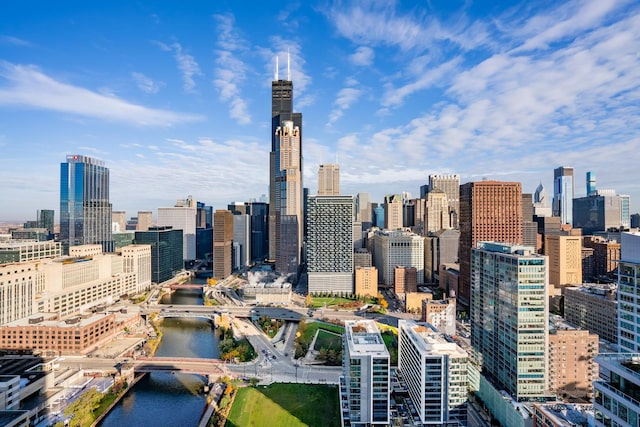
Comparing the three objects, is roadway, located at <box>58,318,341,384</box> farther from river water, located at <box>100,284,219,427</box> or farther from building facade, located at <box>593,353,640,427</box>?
building facade, located at <box>593,353,640,427</box>

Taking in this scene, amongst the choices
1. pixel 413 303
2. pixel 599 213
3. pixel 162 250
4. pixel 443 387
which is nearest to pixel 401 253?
pixel 413 303

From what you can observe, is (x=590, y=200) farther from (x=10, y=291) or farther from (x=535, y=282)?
(x=10, y=291)

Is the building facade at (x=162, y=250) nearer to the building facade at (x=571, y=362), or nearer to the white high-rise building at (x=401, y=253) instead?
the white high-rise building at (x=401, y=253)

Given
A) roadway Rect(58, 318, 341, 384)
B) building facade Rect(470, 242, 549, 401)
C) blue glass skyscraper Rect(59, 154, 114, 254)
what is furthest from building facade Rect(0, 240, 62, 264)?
building facade Rect(470, 242, 549, 401)

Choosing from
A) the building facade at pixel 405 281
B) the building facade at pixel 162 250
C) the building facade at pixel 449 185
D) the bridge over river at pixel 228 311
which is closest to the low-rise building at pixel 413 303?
the building facade at pixel 405 281

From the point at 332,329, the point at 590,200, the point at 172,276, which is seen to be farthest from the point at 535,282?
the point at 590,200
